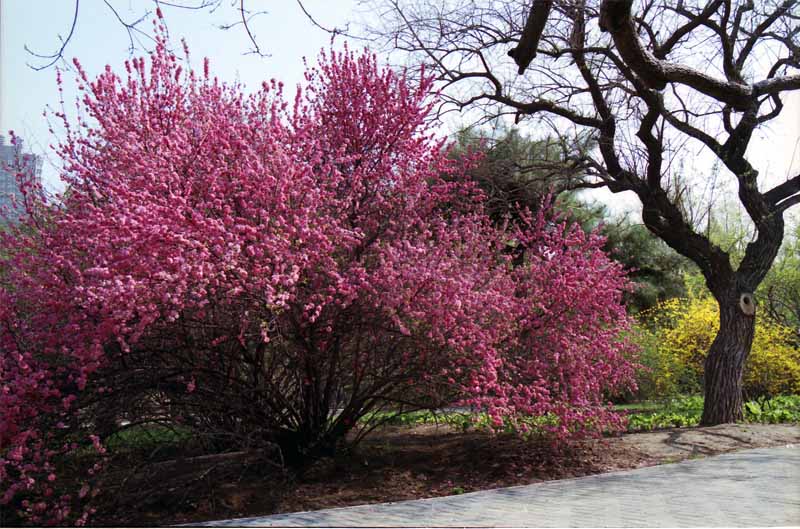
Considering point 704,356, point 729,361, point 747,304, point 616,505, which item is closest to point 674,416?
point 729,361

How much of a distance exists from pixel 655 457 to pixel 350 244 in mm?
4009

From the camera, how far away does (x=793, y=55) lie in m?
9.63

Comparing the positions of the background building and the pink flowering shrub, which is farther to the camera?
the background building

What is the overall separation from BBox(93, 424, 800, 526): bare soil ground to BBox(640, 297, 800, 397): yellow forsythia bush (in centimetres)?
327

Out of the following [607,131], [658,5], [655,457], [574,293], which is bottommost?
[655,457]

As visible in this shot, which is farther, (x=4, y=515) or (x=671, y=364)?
Answer: (x=671, y=364)

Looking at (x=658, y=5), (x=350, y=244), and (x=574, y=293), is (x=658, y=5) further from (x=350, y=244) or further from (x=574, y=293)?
(x=350, y=244)

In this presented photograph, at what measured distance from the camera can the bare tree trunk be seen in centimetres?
959

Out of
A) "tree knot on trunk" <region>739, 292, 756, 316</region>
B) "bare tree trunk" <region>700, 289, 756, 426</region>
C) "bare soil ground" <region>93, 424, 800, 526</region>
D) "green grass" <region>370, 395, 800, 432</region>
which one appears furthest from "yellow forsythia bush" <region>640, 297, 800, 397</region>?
"bare soil ground" <region>93, 424, 800, 526</region>

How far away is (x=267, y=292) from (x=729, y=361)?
724cm

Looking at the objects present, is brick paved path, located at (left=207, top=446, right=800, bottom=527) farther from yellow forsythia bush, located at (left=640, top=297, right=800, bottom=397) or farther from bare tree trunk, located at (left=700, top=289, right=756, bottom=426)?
yellow forsythia bush, located at (left=640, top=297, right=800, bottom=397)

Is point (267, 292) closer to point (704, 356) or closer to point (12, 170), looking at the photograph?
point (12, 170)

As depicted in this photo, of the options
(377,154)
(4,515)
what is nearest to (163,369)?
(4,515)

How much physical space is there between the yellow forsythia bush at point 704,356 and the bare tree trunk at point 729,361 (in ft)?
7.97
